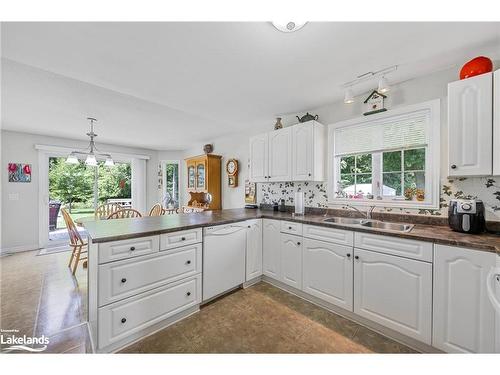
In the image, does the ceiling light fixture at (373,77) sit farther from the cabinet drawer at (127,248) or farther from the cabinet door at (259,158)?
the cabinet drawer at (127,248)

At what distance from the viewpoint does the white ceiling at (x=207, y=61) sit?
1304 mm

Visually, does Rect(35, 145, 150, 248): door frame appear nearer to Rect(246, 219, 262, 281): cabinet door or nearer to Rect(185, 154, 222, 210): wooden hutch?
Rect(185, 154, 222, 210): wooden hutch

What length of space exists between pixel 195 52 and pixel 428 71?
2041 millimetres

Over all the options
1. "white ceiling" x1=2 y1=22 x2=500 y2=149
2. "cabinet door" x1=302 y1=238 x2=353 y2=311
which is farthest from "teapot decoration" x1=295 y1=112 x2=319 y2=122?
"cabinet door" x1=302 y1=238 x2=353 y2=311

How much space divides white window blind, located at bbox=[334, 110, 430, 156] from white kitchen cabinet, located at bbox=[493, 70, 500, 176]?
520mm

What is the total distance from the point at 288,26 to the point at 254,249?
212cm

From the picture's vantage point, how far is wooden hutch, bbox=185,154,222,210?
13.4ft

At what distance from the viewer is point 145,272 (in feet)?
5.09

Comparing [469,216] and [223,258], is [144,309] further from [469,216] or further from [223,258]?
[469,216]

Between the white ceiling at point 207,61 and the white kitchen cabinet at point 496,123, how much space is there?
0.33m

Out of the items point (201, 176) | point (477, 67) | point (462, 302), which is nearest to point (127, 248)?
point (462, 302)
